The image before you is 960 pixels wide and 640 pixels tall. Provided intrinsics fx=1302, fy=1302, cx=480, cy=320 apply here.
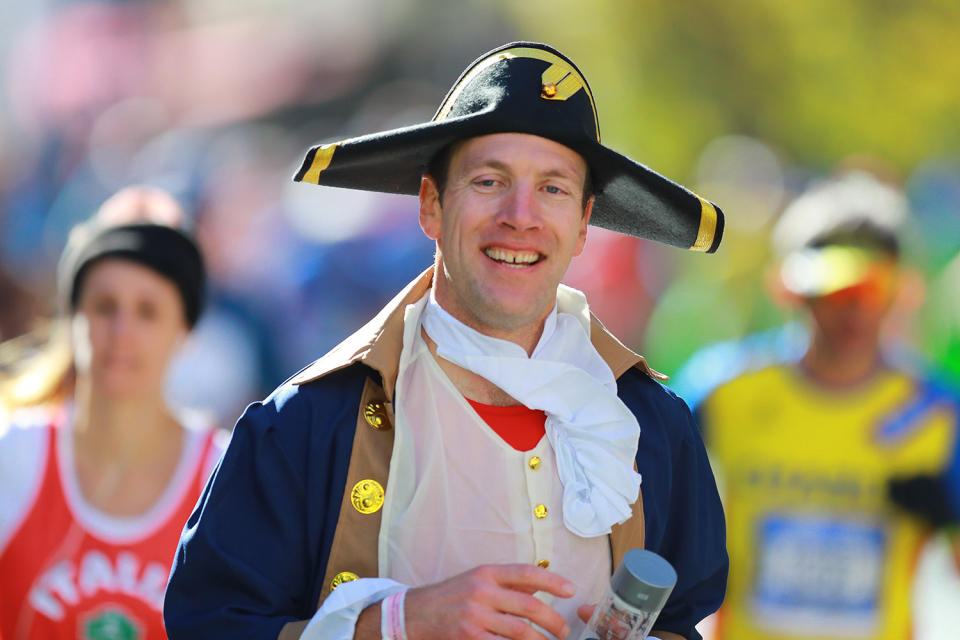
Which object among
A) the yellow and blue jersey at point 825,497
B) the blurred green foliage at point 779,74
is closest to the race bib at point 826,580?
the yellow and blue jersey at point 825,497

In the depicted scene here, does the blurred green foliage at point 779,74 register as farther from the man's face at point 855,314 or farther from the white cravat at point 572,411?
the white cravat at point 572,411

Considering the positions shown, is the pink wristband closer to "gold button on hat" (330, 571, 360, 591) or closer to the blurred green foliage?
"gold button on hat" (330, 571, 360, 591)

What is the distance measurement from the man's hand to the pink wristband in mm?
12

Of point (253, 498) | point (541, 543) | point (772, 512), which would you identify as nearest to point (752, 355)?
point (772, 512)

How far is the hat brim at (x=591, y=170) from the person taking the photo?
279 centimetres

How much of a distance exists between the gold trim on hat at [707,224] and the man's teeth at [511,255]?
0.42 meters

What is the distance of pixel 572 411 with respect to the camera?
2.87m

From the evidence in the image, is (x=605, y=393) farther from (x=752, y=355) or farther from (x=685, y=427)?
(x=752, y=355)

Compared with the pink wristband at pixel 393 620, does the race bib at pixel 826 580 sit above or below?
above

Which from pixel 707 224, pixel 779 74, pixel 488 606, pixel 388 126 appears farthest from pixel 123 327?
pixel 779 74

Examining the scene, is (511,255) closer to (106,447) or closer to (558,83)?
(558,83)

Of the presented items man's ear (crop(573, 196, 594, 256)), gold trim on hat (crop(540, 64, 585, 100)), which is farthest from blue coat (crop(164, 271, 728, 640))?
gold trim on hat (crop(540, 64, 585, 100))

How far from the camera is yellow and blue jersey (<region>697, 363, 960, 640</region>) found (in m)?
4.68

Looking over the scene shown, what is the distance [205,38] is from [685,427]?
22367mm
